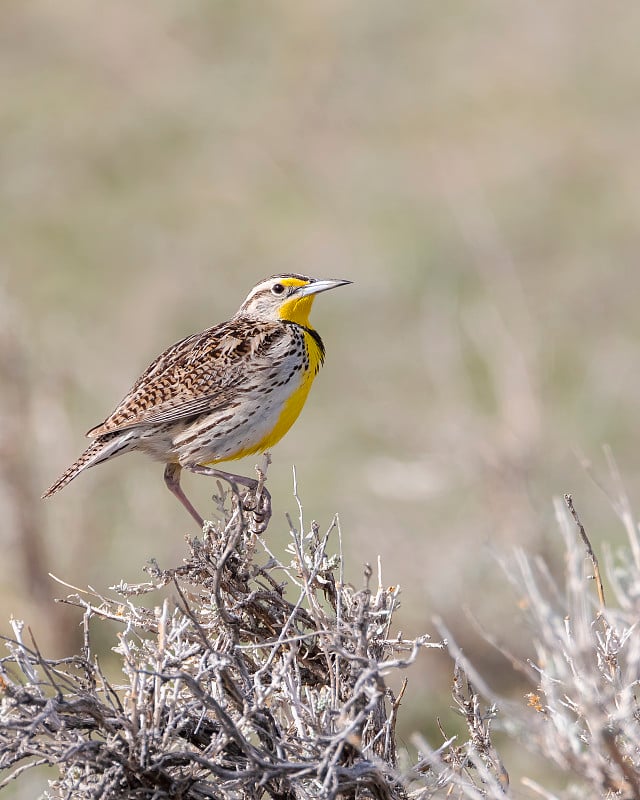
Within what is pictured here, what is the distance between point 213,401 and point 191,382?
9cm

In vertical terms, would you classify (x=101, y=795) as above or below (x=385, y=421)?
above

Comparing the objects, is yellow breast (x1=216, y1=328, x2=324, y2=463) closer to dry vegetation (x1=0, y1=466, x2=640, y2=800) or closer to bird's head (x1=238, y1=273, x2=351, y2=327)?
bird's head (x1=238, y1=273, x2=351, y2=327)

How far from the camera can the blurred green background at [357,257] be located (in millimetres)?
7305

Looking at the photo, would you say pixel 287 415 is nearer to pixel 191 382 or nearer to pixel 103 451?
pixel 191 382

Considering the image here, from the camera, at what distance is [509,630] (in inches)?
280

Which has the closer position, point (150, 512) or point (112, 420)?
point (112, 420)

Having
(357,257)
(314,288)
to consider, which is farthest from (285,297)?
(357,257)

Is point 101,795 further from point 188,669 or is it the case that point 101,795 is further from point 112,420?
point 112,420

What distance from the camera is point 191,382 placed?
3867 mm

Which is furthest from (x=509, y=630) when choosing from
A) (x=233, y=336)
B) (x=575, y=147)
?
(x=575, y=147)

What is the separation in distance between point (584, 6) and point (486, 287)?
9.76 m

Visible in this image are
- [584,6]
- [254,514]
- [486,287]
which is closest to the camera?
[254,514]

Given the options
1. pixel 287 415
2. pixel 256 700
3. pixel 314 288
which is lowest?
pixel 256 700

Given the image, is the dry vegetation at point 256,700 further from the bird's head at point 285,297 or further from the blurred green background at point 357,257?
the bird's head at point 285,297
